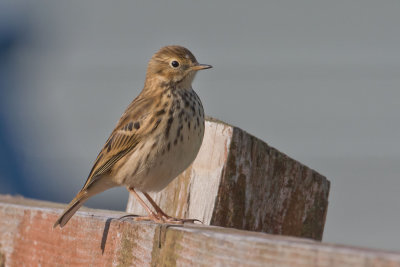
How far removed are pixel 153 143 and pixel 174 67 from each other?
0.83 m

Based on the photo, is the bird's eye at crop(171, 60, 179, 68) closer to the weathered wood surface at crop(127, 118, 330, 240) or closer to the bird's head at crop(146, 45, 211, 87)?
the bird's head at crop(146, 45, 211, 87)

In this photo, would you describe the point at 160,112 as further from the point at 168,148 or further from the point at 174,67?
the point at 174,67

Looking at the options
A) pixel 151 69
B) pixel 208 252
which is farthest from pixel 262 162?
pixel 151 69

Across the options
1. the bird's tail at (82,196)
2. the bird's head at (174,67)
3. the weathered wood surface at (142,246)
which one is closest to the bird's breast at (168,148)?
the bird's tail at (82,196)

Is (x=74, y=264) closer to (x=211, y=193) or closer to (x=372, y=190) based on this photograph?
(x=211, y=193)

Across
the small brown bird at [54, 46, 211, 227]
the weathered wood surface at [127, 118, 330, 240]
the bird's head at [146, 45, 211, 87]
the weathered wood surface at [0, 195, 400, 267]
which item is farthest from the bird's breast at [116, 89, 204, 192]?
the weathered wood surface at [0, 195, 400, 267]

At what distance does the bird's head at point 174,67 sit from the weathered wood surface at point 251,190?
118 centimetres

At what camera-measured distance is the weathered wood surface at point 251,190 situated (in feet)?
10.8

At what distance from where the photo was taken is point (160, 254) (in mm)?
2557

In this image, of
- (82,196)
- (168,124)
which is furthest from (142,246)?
(168,124)

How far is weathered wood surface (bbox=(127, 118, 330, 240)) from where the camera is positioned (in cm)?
329

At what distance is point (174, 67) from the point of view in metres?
4.76

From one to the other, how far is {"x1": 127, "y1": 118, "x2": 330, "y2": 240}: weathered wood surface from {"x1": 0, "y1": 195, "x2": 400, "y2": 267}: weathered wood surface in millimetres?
463

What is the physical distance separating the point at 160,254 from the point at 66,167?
821 centimetres
